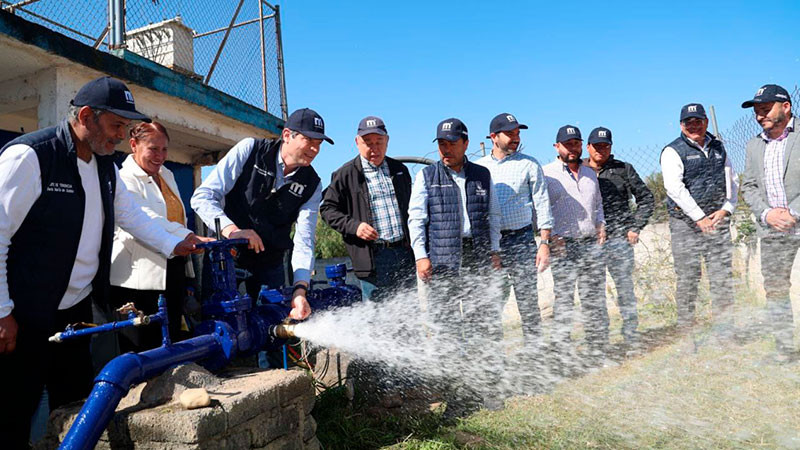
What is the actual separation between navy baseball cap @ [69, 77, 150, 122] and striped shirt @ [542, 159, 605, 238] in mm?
3914

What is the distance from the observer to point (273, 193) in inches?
151

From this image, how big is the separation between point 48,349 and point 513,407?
295 centimetres

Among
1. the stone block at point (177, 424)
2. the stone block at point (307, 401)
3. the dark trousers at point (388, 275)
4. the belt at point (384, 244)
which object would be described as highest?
the belt at point (384, 244)

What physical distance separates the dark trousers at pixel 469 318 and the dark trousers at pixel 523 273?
0.18 meters

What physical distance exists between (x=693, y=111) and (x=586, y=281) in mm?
1924

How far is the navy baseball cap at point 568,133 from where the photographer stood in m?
5.47

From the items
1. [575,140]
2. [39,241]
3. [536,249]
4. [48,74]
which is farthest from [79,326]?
[575,140]

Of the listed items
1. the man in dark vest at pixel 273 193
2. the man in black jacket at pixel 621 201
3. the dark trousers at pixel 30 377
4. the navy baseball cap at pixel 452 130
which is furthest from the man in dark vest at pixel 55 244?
the man in black jacket at pixel 621 201

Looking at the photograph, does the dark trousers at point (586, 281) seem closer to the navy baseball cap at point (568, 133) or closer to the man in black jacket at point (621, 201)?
the man in black jacket at point (621, 201)

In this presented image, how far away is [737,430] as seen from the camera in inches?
136

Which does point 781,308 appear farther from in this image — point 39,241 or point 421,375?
point 39,241

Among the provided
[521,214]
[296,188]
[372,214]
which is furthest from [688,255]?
[296,188]

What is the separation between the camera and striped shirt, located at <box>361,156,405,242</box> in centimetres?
454

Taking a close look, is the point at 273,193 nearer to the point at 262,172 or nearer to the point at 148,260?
the point at 262,172
